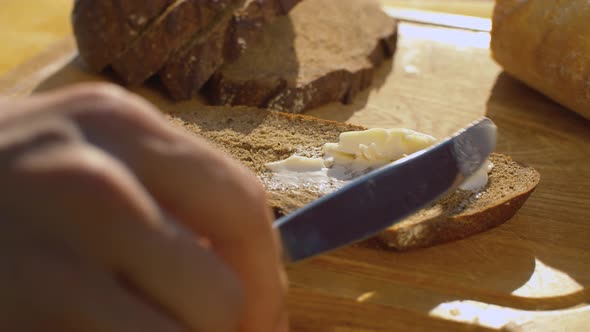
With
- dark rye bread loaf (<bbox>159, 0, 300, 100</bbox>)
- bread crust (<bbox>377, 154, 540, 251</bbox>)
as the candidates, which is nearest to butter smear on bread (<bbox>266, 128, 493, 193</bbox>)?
bread crust (<bbox>377, 154, 540, 251</bbox>)

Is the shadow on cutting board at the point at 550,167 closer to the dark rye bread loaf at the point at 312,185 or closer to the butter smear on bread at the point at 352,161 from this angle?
the dark rye bread loaf at the point at 312,185

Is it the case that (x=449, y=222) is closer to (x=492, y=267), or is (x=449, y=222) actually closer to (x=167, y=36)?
(x=492, y=267)

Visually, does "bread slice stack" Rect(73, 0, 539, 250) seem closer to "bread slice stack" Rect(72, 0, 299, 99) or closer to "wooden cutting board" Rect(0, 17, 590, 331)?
"bread slice stack" Rect(72, 0, 299, 99)

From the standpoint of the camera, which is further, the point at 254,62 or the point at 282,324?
the point at 254,62

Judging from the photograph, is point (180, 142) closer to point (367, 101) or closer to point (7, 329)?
point (7, 329)

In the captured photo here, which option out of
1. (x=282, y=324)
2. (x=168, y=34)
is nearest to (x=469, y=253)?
(x=282, y=324)

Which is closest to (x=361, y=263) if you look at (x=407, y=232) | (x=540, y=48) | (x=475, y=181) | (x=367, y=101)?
(x=407, y=232)
